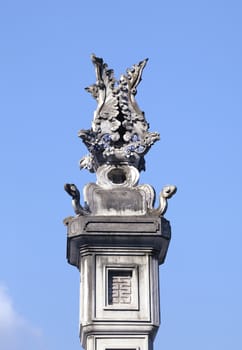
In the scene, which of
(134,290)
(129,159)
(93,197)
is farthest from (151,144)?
(134,290)

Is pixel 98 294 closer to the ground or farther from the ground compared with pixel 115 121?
closer to the ground

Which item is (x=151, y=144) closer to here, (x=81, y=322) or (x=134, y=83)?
(x=134, y=83)

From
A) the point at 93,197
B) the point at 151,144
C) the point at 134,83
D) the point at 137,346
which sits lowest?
the point at 137,346

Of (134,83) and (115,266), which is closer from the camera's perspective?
(115,266)

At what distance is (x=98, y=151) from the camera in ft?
46.3

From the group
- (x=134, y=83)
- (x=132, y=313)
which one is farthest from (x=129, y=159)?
(x=132, y=313)

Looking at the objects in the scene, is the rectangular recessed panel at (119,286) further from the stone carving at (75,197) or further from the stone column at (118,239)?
the stone carving at (75,197)

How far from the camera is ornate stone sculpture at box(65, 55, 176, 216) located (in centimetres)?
1374

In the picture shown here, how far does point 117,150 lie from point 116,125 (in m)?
0.43

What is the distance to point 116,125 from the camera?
1427 centimetres

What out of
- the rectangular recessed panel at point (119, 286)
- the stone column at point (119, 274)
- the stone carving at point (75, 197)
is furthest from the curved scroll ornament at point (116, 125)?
the rectangular recessed panel at point (119, 286)

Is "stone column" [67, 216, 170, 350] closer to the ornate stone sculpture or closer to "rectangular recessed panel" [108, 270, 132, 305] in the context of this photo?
"rectangular recessed panel" [108, 270, 132, 305]

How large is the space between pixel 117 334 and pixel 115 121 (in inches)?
137

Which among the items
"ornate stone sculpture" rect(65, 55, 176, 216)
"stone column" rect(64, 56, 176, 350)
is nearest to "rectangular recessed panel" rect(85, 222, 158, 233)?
"stone column" rect(64, 56, 176, 350)
